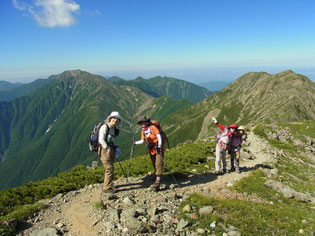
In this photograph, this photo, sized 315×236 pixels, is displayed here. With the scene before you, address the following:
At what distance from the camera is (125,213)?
845 cm

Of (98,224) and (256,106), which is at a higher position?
(98,224)

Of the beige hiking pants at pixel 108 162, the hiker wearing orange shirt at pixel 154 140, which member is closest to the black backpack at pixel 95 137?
the beige hiking pants at pixel 108 162

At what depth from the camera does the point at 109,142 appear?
10.3 meters

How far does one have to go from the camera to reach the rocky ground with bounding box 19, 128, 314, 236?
25.7 ft

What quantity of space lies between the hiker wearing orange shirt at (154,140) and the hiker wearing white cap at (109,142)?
131 centimetres

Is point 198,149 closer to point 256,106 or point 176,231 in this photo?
point 176,231

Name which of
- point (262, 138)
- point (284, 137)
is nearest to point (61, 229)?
point (262, 138)

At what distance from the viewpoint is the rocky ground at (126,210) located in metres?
7.82

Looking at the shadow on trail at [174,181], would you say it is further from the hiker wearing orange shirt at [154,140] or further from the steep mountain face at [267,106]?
the steep mountain face at [267,106]

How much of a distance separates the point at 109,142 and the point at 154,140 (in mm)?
2493

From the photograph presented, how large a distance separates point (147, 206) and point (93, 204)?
261cm

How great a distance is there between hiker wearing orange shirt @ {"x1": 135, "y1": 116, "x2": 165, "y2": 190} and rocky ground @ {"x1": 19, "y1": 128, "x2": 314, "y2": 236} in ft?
2.72

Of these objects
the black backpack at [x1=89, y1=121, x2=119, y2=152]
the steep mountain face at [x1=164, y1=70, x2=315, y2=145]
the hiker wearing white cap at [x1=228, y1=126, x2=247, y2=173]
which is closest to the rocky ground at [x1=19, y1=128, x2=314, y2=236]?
the hiker wearing white cap at [x1=228, y1=126, x2=247, y2=173]

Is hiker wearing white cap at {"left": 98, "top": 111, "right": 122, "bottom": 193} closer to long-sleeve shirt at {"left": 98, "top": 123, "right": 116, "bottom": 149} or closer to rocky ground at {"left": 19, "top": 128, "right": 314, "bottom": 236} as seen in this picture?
long-sleeve shirt at {"left": 98, "top": 123, "right": 116, "bottom": 149}
